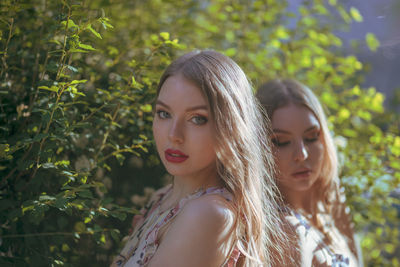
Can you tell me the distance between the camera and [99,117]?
65.7 inches

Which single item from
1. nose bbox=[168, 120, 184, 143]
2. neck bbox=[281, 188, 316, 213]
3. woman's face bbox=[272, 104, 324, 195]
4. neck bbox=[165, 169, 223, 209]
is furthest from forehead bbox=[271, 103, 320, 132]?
nose bbox=[168, 120, 184, 143]

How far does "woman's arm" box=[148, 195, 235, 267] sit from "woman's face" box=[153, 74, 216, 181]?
0.15m

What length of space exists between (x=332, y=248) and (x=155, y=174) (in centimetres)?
86

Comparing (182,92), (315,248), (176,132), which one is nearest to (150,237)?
(176,132)

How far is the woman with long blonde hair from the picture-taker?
1.22 metres

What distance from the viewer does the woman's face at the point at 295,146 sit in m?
1.67

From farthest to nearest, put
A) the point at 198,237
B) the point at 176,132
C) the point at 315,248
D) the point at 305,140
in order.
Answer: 1. the point at 305,140
2. the point at 315,248
3. the point at 176,132
4. the point at 198,237

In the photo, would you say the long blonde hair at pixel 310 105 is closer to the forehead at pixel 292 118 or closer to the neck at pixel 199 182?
the forehead at pixel 292 118

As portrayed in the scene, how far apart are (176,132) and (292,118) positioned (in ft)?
1.88

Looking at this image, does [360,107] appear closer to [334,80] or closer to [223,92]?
[334,80]

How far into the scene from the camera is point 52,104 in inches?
49.6

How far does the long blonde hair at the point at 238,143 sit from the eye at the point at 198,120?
1.5 inches

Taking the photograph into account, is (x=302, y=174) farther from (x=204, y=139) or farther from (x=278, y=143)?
(x=204, y=139)

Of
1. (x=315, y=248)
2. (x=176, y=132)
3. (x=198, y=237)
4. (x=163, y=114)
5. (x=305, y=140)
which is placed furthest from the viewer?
(x=305, y=140)
